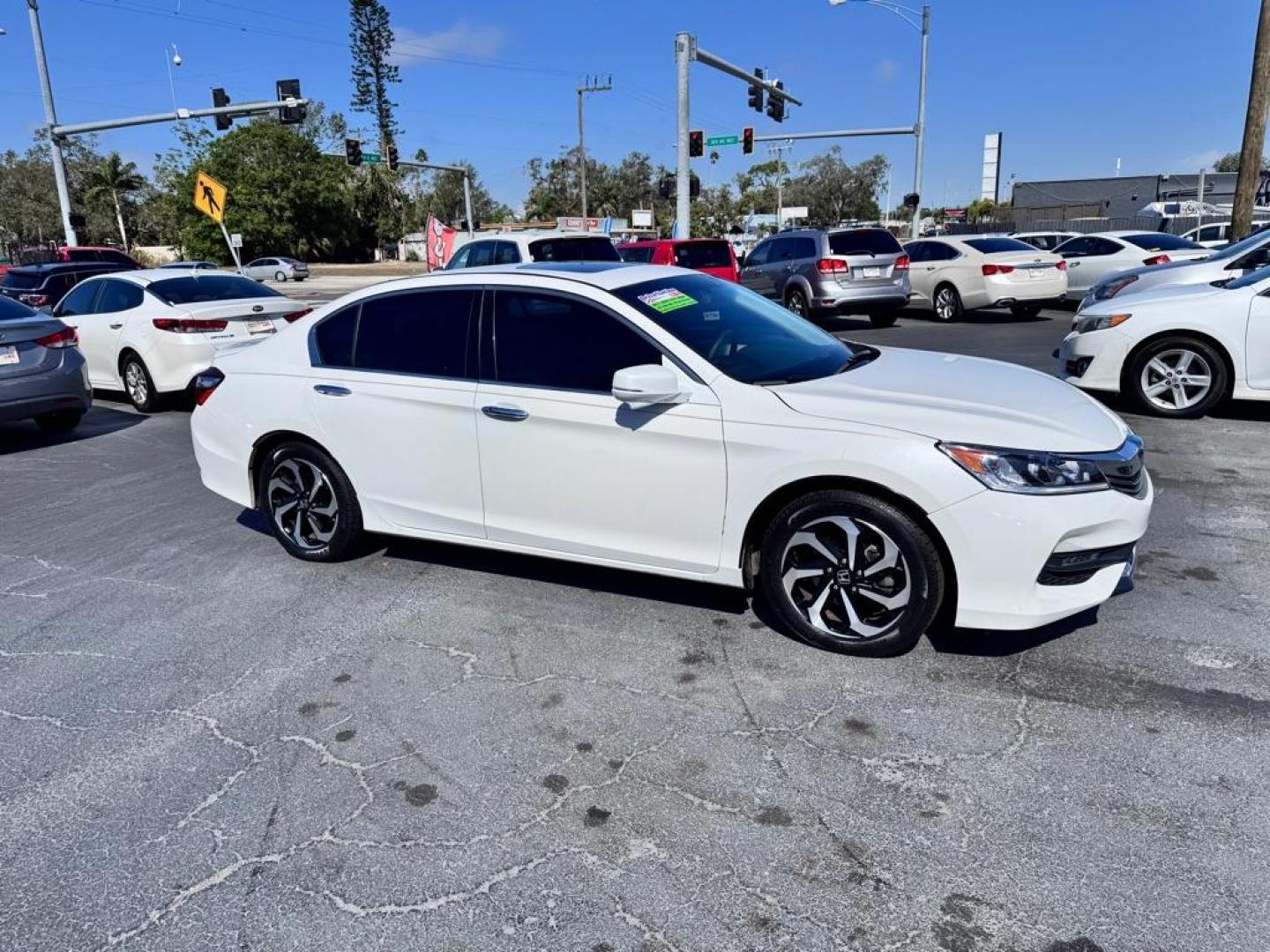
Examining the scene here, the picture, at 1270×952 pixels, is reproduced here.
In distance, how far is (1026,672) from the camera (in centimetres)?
373

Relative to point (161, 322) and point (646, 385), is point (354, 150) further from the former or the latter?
point (646, 385)

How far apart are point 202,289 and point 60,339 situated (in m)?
1.90

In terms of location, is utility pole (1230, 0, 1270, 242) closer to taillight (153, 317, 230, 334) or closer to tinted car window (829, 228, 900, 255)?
tinted car window (829, 228, 900, 255)

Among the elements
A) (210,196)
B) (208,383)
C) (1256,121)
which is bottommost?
(208,383)

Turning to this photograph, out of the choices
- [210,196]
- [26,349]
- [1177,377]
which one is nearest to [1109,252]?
[1177,377]

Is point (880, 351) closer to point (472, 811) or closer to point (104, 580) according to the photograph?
point (472, 811)

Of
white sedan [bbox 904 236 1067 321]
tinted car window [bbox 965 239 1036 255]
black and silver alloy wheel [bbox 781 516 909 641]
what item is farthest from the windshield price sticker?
tinted car window [bbox 965 239 1036 255]

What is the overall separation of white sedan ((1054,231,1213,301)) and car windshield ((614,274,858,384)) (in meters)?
14.7

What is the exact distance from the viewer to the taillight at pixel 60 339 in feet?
28.4

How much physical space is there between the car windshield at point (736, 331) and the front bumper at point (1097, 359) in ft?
14.4

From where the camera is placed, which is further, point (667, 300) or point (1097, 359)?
point (1097, 359)

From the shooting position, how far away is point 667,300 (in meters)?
4.37

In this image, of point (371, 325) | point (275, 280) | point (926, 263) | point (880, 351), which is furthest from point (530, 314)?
point (275, 280)

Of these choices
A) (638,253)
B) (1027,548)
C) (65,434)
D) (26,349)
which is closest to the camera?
(1027,548)
